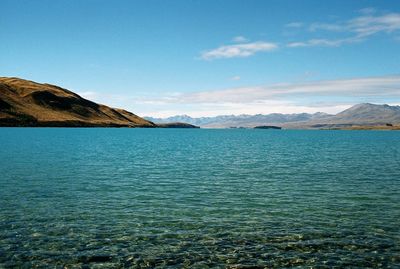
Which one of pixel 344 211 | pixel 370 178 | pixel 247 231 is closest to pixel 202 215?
pixel 247 231

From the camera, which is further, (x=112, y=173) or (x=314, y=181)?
(x=112, y=173)

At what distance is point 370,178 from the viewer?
178 feet

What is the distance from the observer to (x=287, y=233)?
2681 centimetres

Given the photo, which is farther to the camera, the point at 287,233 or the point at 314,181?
the point at 314,181

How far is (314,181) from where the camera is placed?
51344 millimetres

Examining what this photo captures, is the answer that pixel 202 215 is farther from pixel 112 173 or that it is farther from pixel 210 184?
pixel 112 173

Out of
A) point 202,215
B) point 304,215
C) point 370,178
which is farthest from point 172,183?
point 370,178

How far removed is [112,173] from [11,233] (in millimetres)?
31607

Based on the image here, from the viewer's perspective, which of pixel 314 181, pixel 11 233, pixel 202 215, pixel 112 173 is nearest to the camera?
pixel 11 233

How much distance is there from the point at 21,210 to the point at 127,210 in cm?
887

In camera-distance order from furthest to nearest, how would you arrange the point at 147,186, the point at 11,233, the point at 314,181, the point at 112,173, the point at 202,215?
the point at 112,173
the point at 314,181
the point at 147,186
the point at 202,215
the point at 11,233

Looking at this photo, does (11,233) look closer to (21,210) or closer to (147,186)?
(21,210)

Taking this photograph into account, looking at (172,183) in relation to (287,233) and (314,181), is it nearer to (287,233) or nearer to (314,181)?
(314,181)

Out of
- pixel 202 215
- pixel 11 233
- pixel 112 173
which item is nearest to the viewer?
pixel 11 233
